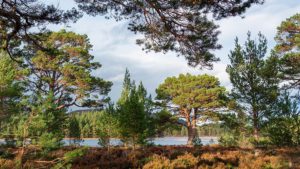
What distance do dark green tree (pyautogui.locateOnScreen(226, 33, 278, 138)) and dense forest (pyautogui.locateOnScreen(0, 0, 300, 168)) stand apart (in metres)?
0.07

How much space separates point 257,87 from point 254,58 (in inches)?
80.2

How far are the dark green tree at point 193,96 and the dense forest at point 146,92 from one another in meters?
0.12

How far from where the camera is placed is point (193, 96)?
122ft

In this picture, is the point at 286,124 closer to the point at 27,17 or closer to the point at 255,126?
the point at 255,126

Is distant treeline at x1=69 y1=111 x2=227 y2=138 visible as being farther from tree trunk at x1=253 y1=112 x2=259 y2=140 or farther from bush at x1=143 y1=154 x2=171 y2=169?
bush at x1=143 y1=154 x2=171 y2=169

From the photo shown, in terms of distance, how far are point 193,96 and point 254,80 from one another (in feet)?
48.1

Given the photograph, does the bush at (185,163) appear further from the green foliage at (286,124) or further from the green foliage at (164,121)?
the green foliage at (164,121)

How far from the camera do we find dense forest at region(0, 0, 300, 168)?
355 inches

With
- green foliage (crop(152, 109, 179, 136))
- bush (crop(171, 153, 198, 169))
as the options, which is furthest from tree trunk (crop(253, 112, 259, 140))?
green foliage (crop(152, 109, 179, 136))

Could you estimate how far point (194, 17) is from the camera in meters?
9.84

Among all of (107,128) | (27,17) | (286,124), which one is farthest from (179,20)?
(107,128)

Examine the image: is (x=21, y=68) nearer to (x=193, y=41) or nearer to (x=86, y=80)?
(x=86, y=80)

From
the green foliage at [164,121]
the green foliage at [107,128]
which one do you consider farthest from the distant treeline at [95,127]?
the green foliage at [107,128]

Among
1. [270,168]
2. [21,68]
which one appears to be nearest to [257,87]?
[270,168]
